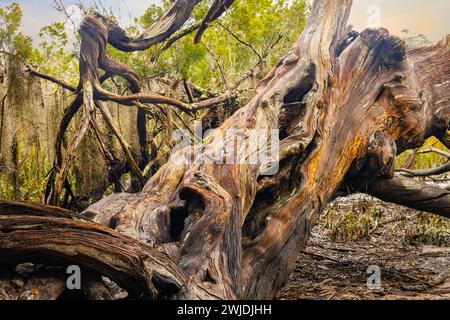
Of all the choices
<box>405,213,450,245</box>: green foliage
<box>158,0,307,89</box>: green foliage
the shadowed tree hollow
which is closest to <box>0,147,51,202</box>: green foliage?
the shadowed tree hollow

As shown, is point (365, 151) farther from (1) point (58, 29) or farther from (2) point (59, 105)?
(1) point (58, 29)

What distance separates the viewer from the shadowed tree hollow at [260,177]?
2490mm

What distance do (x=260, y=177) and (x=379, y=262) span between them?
1.85m

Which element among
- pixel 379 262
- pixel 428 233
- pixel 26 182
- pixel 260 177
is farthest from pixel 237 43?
pixel 260 177

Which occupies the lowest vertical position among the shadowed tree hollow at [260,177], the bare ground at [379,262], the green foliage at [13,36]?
the bare ground at [379,262]

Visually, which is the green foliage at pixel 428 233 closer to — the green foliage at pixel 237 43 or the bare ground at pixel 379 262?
the bare ground at pixel 379 262

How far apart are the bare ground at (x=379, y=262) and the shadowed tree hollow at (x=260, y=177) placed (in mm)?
538

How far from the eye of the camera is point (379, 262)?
5.15 meters

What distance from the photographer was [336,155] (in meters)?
4.42

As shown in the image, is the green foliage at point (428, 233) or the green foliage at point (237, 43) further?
the green foliage at point (237, 43)

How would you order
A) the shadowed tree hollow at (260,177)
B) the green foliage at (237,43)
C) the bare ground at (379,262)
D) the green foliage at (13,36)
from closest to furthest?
the shadowed tree hollow at (260,177) < the bare ground at (379,262) < the green foliage at (13,36) < the green foliage at (237,43)

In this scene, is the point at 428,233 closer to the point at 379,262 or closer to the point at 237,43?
the point at 379,262

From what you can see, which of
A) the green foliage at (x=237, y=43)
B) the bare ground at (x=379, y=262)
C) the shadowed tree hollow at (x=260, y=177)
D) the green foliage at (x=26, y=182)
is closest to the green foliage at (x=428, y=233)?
the bare ground at (x=379, y=262)

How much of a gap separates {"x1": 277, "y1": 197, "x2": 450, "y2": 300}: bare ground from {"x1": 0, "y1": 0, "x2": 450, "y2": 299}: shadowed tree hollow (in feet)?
1.76
